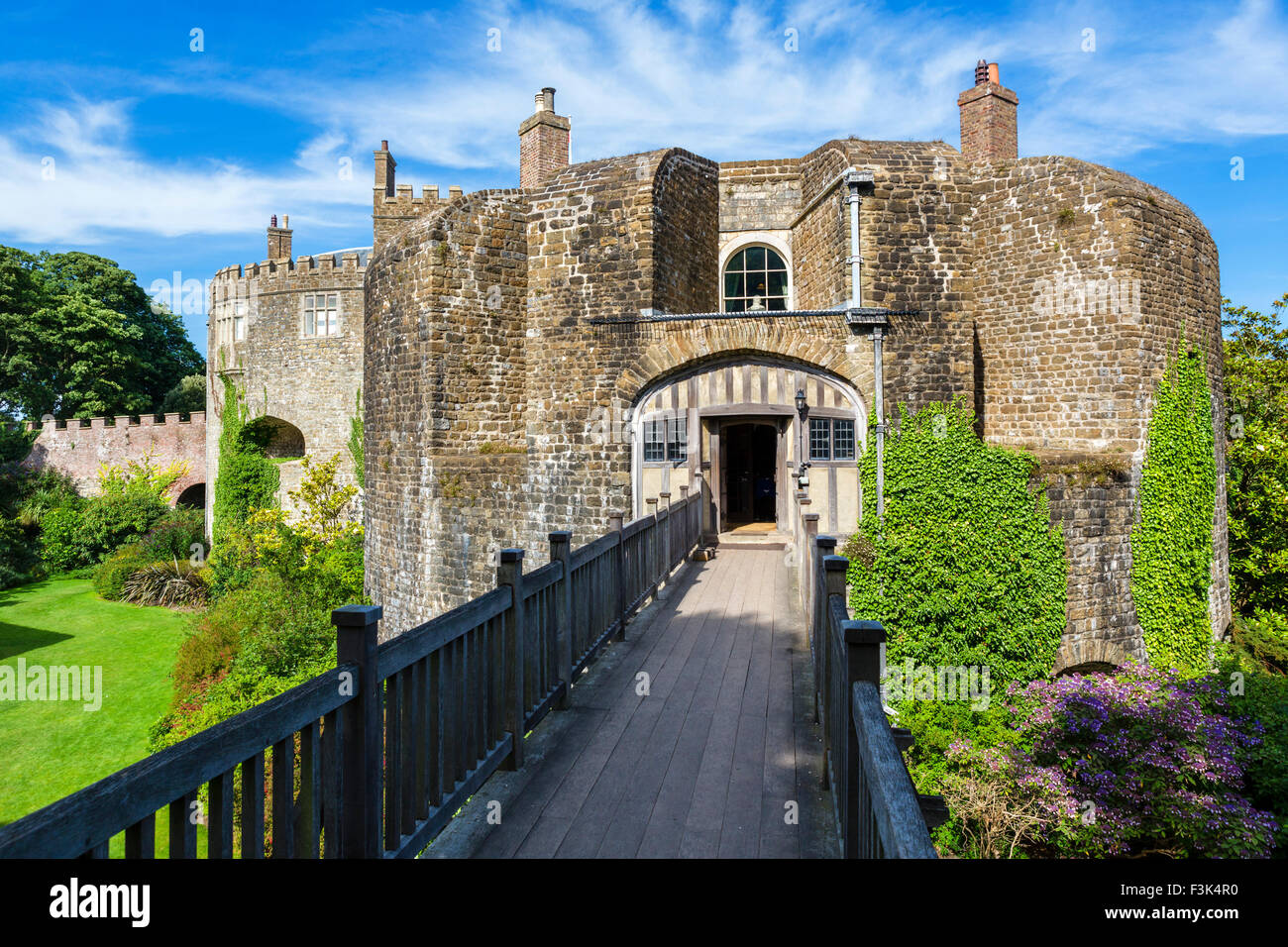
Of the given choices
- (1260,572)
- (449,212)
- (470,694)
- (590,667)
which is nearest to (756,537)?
(590,667)

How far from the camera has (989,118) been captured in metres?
15.7

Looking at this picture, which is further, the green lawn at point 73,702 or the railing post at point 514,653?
the green lawn at point 73,702

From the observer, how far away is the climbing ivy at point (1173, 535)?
47.3 ft

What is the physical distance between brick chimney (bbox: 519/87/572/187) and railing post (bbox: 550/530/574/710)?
49.4ft

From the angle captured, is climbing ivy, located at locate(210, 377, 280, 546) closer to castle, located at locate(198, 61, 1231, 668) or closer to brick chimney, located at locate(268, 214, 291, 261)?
brick chimney, located at locate(268, 214, 291, 261)

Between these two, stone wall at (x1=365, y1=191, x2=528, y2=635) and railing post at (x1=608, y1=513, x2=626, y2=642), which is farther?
stone wall at (x1=365, y1=191, x2=528, y2=635)

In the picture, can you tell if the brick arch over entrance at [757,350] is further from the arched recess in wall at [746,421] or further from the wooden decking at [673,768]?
the wooden decking at [673,768]

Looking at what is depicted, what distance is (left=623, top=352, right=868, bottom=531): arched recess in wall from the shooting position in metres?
14.0

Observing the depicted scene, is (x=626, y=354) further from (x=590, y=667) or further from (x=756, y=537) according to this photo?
(x=590, y=667)

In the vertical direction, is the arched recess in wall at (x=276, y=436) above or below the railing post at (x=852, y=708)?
above

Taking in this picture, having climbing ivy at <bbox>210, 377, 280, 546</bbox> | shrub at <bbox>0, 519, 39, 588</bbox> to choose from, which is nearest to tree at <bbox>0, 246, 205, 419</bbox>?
shrub at <bbox>0, 519, 39, 588</bbox>

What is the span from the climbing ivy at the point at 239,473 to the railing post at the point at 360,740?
2739 centimetres

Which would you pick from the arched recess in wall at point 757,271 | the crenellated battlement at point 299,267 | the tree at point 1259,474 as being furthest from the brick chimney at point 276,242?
the tree at point 1259,474

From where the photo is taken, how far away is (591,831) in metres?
3.44
